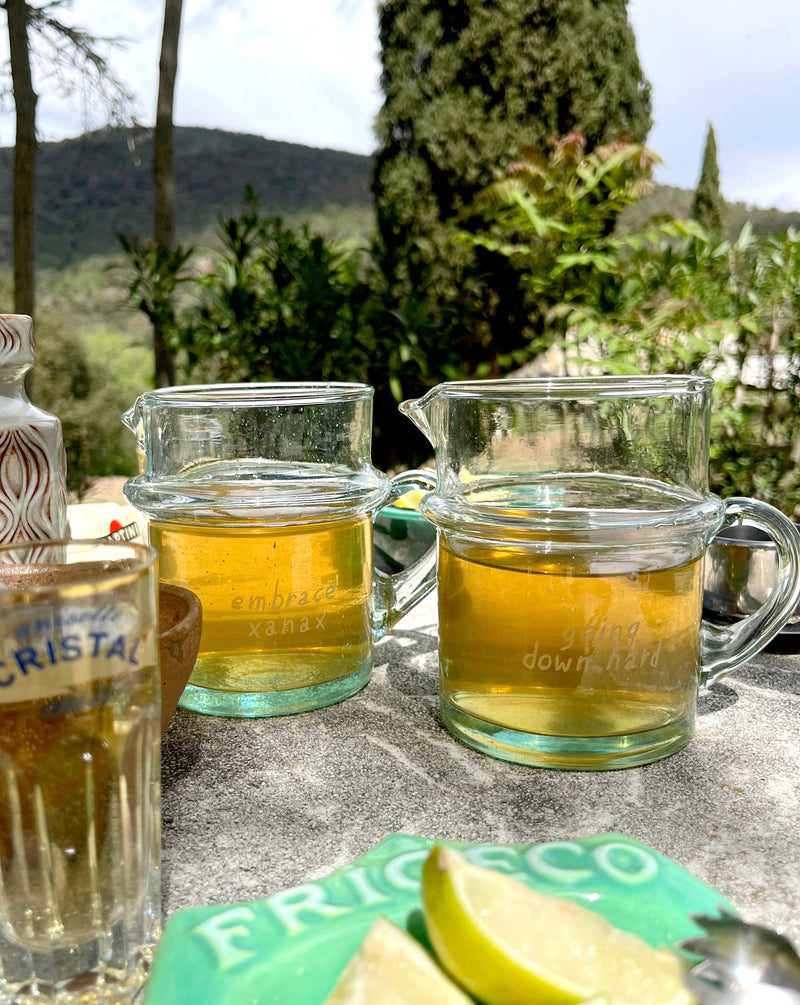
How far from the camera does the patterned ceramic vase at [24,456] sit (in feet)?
2.22

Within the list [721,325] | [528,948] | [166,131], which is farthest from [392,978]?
[166,131]

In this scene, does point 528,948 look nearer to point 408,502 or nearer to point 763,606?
point 763,606

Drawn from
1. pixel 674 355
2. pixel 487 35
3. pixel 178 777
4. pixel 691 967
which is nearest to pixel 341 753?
pixel 178 777

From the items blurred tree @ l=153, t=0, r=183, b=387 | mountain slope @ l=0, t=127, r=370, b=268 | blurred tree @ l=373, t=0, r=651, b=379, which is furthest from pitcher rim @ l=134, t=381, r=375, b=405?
mountain slope @ l=0, t=127, r=370, b=268

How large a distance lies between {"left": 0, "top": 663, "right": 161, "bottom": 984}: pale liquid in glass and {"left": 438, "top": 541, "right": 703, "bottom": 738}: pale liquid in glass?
29 cm

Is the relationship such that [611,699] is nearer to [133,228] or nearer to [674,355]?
[674,355]

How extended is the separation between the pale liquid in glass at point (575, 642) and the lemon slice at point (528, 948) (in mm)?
230

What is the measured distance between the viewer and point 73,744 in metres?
0.39

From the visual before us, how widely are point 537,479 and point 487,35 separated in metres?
4.93

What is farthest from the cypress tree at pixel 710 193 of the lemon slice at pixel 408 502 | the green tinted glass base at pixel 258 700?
the green tinted glass base at pixel 258 700

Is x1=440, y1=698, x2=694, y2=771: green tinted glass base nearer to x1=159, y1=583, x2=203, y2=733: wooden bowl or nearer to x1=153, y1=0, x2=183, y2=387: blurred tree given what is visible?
x1=159, y1=583, x2=203, y2=733: wooden bowl

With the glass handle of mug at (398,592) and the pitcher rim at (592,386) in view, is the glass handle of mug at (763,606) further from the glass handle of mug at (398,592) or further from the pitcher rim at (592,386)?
the glass handle of mug at (398,592)

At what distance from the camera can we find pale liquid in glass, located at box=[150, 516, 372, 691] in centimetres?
71

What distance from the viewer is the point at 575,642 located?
1.99 feet
